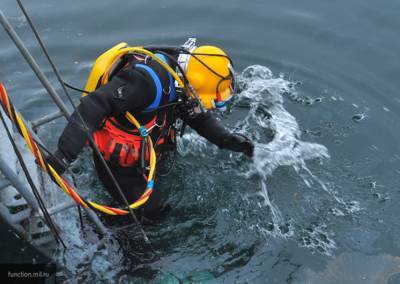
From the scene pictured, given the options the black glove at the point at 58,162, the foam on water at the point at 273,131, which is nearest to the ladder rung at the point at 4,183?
the black glove at the point at 58,162

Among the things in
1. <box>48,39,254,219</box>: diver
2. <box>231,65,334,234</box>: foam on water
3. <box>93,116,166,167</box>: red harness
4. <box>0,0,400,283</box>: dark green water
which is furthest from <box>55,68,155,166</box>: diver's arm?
<box>231,65,334,234</box>: foam on water

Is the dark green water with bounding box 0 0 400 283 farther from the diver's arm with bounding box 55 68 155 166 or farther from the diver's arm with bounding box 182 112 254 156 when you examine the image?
the diver's arm with bounding box 55 68 155 166

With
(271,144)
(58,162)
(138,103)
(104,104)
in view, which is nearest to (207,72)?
(138,103)

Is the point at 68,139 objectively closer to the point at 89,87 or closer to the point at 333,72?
the point at 89,87

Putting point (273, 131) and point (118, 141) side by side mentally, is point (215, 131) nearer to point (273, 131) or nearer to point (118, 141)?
point (118, 141)

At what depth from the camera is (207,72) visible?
11.6ft

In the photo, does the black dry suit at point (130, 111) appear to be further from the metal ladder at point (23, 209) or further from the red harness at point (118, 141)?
the metal ladder at point (23, 209)

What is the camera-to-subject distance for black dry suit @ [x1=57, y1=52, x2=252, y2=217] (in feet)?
10.7

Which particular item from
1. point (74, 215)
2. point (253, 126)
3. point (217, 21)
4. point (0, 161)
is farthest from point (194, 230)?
point (217, 21)

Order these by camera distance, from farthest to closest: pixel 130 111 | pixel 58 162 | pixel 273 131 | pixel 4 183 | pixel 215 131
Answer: pixel 273 131 → pixel 215 131 → pixel 130 111 → pixel 58 162 → pixel 4 183

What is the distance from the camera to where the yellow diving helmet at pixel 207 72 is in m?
3.51

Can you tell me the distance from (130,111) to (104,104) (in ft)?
0.74

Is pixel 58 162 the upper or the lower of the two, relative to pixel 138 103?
lower

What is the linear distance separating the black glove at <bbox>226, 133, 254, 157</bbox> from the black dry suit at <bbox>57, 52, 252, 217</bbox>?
0.31 metres
